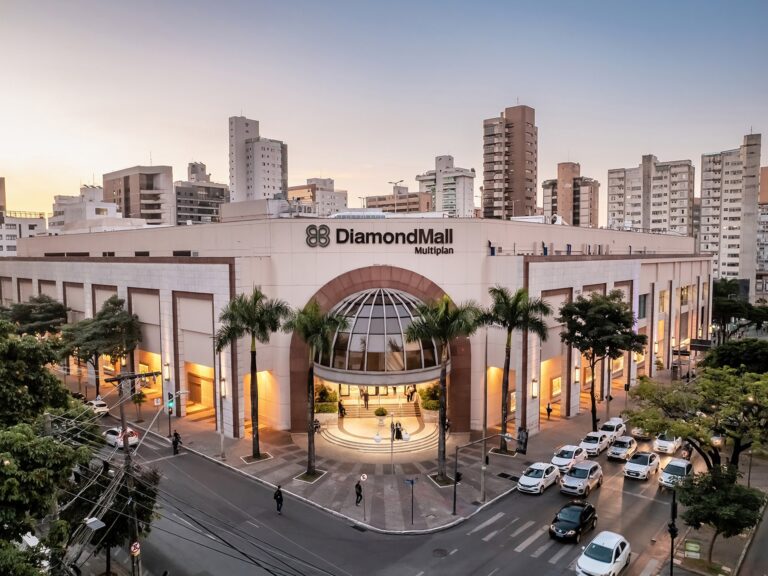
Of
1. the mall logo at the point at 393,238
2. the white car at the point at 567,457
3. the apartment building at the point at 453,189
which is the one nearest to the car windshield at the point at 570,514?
the white car at the point at 567,457

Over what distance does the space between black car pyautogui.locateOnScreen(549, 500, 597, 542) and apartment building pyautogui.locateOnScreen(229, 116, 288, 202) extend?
124m

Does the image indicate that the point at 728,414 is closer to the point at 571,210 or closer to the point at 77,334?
the point at 77,334

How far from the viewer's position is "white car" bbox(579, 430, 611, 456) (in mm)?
42281

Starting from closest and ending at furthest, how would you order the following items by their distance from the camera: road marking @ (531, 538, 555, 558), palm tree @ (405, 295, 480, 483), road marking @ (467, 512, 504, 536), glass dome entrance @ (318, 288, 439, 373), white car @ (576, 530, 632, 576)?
white car @ (576, 530, 632, 576) → road marking @ (531, 538, 555, 558) → road marking @ (467, 512, 504, 536) → palm tree @ (405, 295, 480, 483) → glass dome entrance @ (318, 288, 439, 373)

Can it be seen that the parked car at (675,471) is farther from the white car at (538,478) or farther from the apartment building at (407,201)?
the apartment building at (407,201)

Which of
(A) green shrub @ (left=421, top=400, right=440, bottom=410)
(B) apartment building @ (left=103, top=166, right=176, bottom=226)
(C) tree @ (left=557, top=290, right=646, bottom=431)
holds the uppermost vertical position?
(B) apartment building @ (left=103, top=166, right=176, bottom=226)

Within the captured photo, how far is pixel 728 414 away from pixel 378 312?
2564 centimetres

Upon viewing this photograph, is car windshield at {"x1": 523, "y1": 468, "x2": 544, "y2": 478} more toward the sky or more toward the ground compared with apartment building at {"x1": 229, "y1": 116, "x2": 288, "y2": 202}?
more toward the ground

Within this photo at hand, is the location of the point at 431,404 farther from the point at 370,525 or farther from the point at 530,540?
the point at 530,540

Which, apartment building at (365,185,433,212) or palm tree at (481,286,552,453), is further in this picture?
apartment building at (365,185,433,212)

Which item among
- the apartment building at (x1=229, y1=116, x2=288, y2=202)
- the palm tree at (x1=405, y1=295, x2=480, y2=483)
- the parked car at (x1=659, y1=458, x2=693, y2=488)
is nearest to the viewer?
the parked car at (x1=659, y1=458, x2=693, y2=488)

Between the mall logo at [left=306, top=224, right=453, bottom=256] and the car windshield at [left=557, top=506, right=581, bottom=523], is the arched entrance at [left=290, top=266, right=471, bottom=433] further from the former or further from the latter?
the car windshield at [left=557, top=506, right=581, bottom=523]

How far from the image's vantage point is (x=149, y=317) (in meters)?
55.1

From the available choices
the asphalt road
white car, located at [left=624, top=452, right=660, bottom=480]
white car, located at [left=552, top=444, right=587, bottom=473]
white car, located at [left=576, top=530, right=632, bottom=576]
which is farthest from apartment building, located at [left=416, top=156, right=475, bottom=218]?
white car, located at [left=576, top=530, right=632, bottom=576]
